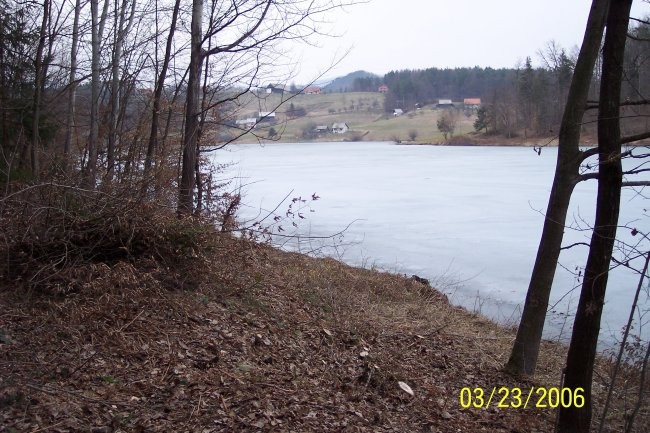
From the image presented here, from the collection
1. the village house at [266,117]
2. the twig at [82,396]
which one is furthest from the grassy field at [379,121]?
the twig at [82,396]

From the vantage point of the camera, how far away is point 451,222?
16.2 metres

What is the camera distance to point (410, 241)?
14.6 meters

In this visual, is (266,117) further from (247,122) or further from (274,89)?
(247,122)

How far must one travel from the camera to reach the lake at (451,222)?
10453mm

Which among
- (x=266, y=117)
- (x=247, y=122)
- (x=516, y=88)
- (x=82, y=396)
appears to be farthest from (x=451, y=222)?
(x=516, y=88)

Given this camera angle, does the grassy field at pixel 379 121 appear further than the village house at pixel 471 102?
No

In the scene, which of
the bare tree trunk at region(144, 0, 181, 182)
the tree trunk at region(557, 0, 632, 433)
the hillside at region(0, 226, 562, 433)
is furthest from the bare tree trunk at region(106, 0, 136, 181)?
the tree trunk at region(557, 0, 632, 433)

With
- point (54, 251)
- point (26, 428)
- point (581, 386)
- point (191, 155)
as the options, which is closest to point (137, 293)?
point (54, 251)
